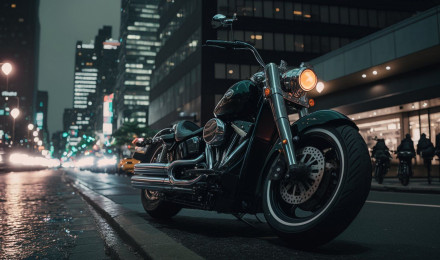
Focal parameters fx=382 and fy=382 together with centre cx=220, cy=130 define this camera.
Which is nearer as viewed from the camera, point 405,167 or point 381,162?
point 405,167

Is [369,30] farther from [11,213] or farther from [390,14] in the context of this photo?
[11,213]

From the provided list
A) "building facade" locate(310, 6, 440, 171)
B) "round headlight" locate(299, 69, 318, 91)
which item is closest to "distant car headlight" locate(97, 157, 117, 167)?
"building facade" locate(310, 6, 440, 171)

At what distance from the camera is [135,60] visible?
470ft

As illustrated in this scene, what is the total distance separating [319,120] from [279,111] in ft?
1.19

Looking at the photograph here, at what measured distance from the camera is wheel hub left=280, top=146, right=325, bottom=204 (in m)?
2.79

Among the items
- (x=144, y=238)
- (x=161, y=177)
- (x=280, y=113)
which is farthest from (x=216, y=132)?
(x=144, y=238)

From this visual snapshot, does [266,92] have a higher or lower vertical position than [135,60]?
lower

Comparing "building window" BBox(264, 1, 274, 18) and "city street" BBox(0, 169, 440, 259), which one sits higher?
"building window" BBox(264, 1, 274, 18)

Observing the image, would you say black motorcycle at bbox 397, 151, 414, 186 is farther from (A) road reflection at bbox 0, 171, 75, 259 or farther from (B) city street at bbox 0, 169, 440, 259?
(A) road reflection at bbox 0, 171, 75, 259

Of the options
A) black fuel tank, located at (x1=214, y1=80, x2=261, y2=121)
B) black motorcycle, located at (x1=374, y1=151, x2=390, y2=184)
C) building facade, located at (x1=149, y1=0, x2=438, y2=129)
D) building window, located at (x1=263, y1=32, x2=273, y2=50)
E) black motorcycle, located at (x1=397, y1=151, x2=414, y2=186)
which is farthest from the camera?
building window, located at (x1=263, y1=32, x2=273, y2=50)

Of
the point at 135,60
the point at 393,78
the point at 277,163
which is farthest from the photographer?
the point at 135,60

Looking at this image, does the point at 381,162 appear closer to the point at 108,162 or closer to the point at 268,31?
the point at 108,162

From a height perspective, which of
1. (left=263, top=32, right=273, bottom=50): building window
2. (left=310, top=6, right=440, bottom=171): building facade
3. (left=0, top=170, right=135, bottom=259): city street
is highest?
(left=263, top=32, right=273, bottom=50): building window

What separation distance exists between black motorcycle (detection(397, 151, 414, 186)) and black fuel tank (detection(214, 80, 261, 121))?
968cm
